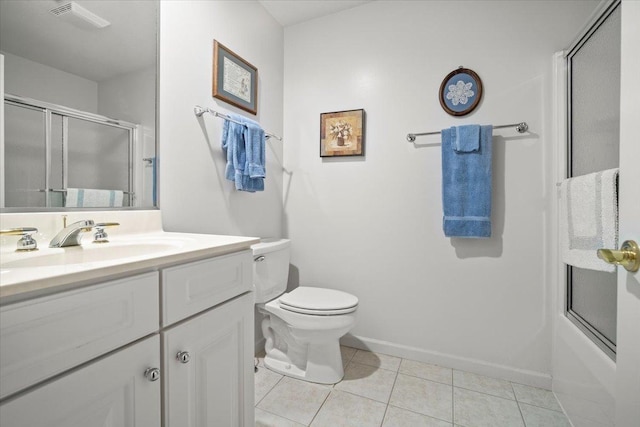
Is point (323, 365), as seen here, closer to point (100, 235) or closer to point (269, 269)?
point (269, 269)

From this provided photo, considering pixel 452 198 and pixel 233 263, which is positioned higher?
pixel 452 198

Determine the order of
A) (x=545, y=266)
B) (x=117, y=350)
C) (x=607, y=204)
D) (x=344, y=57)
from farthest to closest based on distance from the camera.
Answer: (x=344, y=57) < (x=545, y=266) < (x=607, y=204) < (x=117, y=350)

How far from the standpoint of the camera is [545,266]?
160 centimetres

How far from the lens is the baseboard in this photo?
162 cm

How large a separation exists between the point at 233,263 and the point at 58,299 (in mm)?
467

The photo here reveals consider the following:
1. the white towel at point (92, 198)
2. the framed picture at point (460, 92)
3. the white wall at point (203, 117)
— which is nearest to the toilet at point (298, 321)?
the white wall at point (203, 117)

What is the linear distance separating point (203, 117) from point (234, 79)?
36cm

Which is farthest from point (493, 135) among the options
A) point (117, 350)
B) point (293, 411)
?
point (117, 350)

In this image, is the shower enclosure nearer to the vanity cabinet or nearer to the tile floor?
the vanity cabinet

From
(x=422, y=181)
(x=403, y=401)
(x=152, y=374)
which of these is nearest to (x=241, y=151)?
(x=422, y=181)

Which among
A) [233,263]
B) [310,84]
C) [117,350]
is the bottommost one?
[117,350]

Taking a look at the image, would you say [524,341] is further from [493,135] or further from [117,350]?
[117,350]

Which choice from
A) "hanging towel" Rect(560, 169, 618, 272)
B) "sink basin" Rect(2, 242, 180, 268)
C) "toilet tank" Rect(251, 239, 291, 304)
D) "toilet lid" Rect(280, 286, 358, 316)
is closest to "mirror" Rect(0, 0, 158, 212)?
"sink basin" Rect(2, 242, 180, 268)

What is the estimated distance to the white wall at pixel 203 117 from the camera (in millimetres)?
1360
